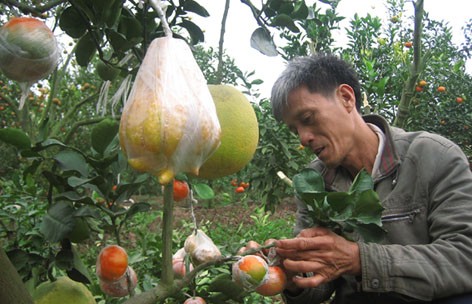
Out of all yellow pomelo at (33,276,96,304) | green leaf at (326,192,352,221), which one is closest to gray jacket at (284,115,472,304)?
green leaf at (326,192,352,221)

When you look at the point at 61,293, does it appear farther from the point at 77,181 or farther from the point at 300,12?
the point at 300,12

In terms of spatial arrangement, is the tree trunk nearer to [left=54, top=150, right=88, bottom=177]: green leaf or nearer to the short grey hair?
[left=54, top=150, right=88, bottom=177]: green leaf

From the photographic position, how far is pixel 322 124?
1404 millimetres

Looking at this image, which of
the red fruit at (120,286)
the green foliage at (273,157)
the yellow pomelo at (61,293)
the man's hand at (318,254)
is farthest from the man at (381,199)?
the green foliage at (273,157)

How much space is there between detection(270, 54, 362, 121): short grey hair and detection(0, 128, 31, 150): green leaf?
0.78 meters

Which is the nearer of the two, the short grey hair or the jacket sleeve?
the jacket sleeve

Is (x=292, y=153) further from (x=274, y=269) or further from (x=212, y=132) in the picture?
(x=212, y=132)

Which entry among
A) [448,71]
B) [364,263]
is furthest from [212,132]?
[448,71]

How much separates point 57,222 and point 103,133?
0.61 ft

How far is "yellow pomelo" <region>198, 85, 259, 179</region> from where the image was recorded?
2.91 feet

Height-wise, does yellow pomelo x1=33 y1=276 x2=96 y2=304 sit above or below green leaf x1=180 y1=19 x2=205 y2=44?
below

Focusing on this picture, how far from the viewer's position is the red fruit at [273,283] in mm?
1019

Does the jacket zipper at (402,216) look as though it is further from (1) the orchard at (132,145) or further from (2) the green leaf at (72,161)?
(2) the green leaf at (72,161)

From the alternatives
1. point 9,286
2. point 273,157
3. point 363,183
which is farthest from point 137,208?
point 273,157
